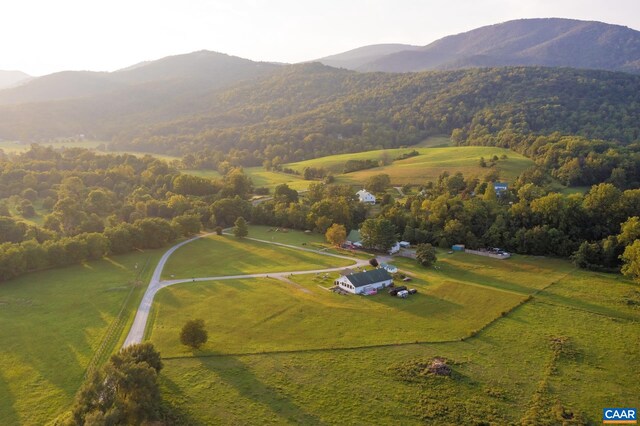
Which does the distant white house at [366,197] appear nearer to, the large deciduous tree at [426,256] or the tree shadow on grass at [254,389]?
the large deciduous tree at [426,256]

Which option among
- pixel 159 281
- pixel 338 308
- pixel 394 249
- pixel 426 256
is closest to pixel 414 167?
pixel 394 249

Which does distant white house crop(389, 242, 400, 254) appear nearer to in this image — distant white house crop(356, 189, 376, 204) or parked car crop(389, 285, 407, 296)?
parked car crop(389, 285, 407, 296)

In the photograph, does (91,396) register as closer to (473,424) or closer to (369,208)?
(473,424)

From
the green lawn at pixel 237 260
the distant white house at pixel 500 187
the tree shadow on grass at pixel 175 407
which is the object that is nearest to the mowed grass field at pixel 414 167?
the distant white house at pixel 500 187

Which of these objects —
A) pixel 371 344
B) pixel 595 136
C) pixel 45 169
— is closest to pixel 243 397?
pixel 371 344

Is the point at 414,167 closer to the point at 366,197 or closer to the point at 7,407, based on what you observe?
the point at 366,197
